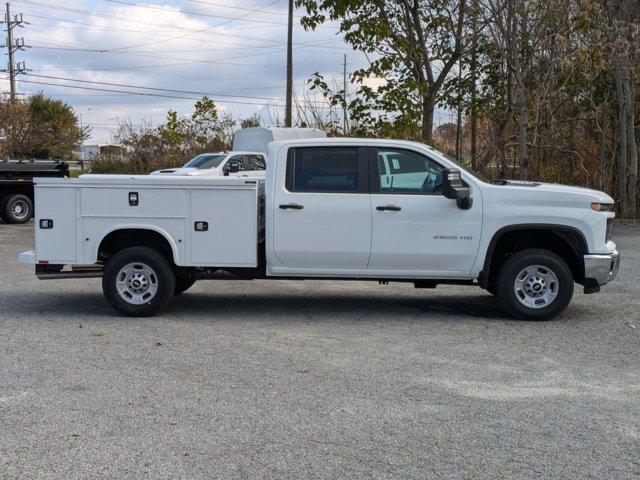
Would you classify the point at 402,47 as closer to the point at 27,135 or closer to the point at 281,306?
the point at 281,306

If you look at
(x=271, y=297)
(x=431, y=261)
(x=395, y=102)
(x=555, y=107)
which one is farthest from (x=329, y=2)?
(x=431, y=261)

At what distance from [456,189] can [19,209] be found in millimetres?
16841

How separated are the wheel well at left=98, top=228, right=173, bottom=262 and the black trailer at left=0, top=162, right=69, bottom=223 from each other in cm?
1365

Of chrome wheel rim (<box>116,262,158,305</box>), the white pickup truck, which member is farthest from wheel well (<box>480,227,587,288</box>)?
chrome wheel rim (<box>116,262,158,305</box>)

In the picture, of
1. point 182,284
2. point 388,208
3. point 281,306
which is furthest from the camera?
point 182,284

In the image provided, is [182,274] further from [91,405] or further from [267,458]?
[267,458]

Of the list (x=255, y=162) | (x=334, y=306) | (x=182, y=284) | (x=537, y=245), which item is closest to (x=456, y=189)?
(x=537, y=245)

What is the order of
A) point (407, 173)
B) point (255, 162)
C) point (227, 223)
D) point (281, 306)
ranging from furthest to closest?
point (255, 162) → point (281, 306) → point (407, 173) → point (227, 223)

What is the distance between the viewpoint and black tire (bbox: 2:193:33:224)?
22031 millimetres

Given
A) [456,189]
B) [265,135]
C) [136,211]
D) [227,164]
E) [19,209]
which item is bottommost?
[19,209]

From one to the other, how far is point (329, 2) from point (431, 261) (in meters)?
12.9

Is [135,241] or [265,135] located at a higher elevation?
[265,135]

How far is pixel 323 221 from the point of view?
8.70 m

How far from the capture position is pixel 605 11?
2127cm
